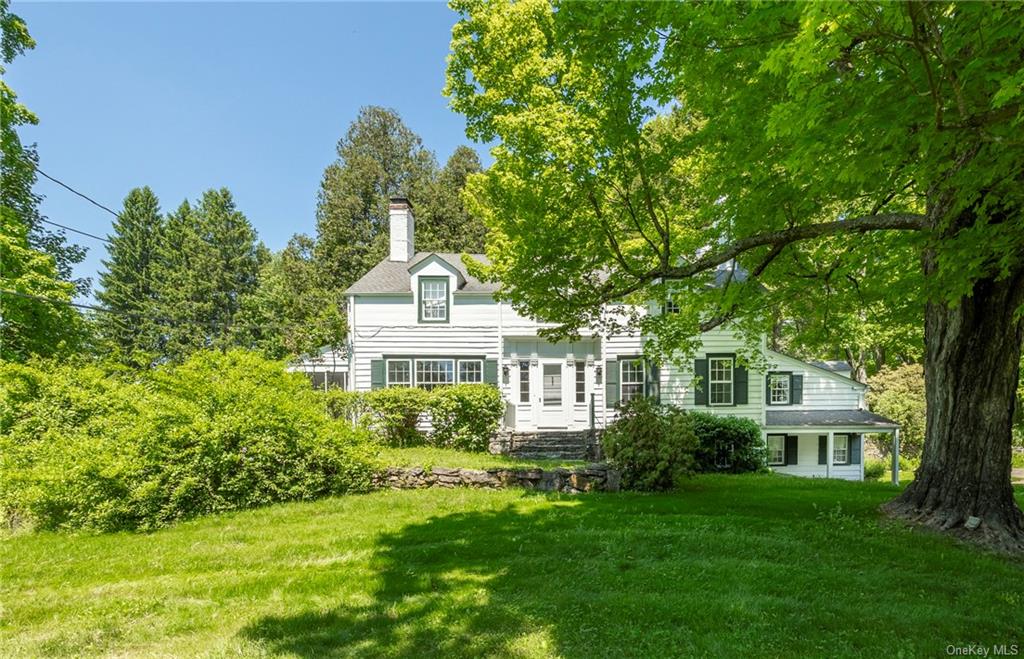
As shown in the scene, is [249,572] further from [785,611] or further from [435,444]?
[435,444]

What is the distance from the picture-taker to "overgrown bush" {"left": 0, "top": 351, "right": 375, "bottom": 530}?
6.86m

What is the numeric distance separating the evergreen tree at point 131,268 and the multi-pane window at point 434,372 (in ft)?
72.5

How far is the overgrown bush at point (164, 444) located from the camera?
6.86 metres

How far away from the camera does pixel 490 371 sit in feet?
51.4

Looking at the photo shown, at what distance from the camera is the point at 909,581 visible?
14.8 feet

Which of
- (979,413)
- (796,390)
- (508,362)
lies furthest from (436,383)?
(979,413)

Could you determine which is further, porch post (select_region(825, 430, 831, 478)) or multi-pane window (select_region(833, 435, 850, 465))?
multi-pane window (select_region(833, 435, 850, 465))

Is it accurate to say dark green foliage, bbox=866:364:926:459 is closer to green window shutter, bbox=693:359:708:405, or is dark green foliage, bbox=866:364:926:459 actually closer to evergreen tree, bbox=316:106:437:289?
green window shutter, bbox=693:359:708:405

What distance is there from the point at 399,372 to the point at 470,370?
2283 millimetres

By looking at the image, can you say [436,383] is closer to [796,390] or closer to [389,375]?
[389,375]

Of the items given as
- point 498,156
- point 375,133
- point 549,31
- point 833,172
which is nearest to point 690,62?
point 833,172

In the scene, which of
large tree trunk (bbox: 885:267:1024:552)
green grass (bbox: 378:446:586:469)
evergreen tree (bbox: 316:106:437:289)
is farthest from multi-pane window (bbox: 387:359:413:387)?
evergreen tree (bbox: 316:106:437:289)

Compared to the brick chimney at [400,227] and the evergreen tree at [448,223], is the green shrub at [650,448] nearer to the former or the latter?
the brick chimney at [400,227]

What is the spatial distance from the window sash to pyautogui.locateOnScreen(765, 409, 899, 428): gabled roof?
7585mm
